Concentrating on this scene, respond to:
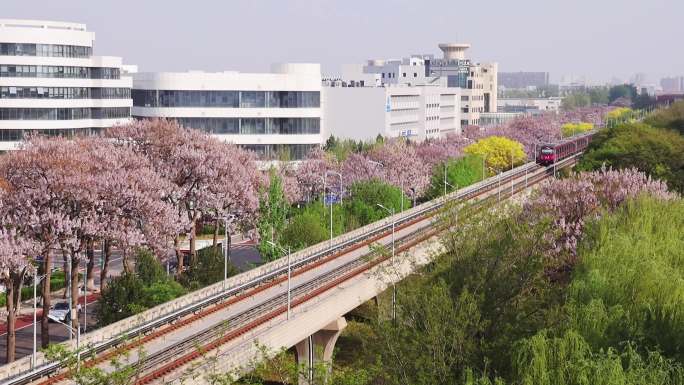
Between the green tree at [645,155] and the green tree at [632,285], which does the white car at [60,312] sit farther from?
the green tree at [645,155]

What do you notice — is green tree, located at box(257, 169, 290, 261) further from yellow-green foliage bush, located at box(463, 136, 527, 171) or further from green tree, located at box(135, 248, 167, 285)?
yellow-green foliage bush, located at box(463, 136, 527, 171)

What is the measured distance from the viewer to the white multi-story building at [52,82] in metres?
98.6

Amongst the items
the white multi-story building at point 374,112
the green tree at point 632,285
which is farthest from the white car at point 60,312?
the white multi-story building at point 374,112

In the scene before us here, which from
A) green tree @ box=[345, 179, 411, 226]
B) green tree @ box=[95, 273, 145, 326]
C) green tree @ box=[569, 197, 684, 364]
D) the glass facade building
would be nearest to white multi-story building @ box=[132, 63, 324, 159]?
the glass facade building

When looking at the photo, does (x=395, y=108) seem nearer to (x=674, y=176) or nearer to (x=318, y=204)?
(x=674, y=176)

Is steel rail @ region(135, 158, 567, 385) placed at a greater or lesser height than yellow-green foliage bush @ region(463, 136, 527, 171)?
lesser

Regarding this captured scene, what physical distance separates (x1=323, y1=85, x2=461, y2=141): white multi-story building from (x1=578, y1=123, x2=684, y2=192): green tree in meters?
44.4

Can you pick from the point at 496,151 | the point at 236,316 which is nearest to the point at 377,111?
the point at 496,151

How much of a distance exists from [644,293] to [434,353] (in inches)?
327

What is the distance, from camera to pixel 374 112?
147 metres

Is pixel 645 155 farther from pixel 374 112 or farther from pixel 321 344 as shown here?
pixel 374 112

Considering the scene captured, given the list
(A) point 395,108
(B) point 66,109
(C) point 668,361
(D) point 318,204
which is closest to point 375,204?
(D) point 318,204

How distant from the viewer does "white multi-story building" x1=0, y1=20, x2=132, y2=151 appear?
98562 mm

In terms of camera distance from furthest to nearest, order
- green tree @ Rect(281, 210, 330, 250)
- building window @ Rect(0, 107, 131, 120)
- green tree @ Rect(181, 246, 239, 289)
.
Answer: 1. building window @ Rect(0, 107, 131, 120)
2. green tree @ Rect(281, 210, 330, 250)
3. green tree @ Rect(181, 246, 239, 289)
